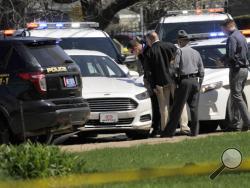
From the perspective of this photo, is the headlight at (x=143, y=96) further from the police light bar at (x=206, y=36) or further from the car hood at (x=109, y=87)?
the police light bar at (x=206, y=36)

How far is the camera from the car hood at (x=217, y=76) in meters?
12.3

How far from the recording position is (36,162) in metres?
6.73

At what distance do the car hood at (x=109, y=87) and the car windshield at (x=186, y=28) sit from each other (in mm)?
4216

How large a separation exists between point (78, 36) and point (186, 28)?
284 centimetres

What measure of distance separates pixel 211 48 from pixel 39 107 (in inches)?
194

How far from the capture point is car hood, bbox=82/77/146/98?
11688mm

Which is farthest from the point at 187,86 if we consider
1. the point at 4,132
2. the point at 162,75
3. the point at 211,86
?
the point at 4,132

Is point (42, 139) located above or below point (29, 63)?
below

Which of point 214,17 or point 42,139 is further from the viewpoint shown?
point 214,17

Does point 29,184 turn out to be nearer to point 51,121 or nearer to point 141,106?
point 51,121

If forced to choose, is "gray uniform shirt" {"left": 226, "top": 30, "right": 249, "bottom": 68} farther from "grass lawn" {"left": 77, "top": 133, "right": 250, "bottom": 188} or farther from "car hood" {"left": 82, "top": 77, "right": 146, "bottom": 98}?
"car hood" {"left": 82, "top": 77, "right": 146, "bottom": 98}

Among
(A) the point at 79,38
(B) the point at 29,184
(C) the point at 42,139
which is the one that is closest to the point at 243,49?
(C) the point at 42,139

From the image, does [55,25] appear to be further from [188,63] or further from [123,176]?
[123,176]

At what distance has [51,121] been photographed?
31.8 ft
